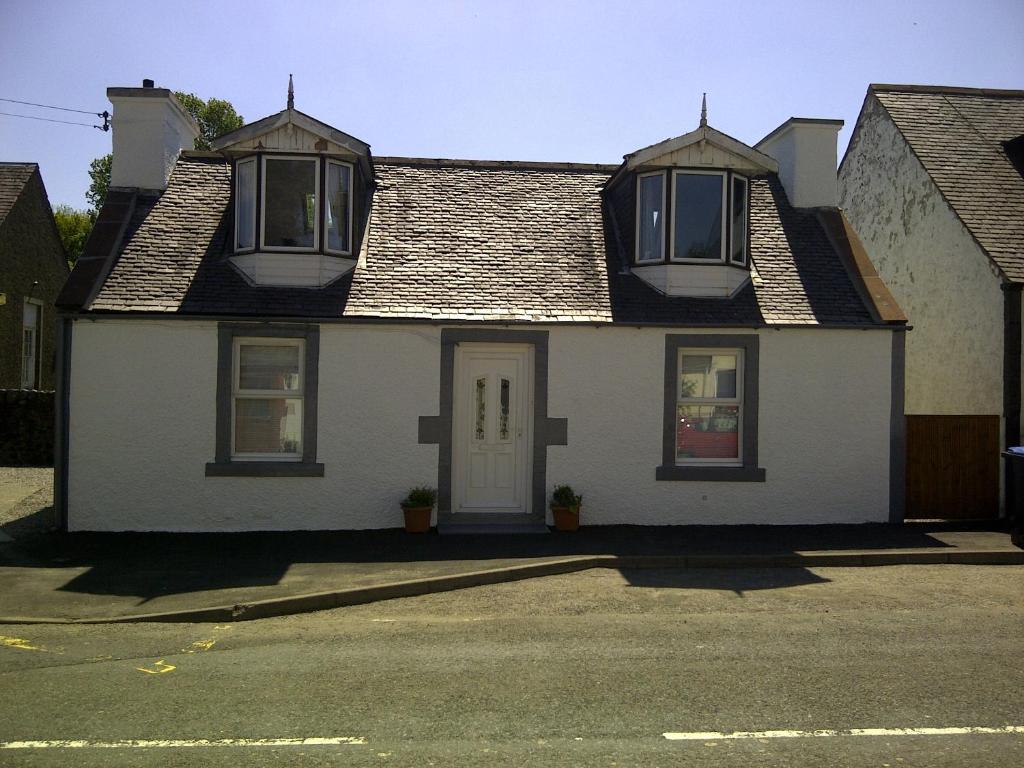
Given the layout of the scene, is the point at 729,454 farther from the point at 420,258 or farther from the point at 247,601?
the point at 247,601

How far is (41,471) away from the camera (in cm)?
1848

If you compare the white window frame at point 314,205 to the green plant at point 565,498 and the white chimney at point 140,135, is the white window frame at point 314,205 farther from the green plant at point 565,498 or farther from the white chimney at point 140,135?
the green plant at point 565,498

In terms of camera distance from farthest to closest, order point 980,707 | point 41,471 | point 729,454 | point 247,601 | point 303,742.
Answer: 1. point 41,471
2. point 729,454
3. point 247,601
4. point 980,707
5. point 303,742

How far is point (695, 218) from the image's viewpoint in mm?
13227

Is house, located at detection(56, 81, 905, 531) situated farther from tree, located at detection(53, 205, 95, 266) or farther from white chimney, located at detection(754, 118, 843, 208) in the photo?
tree, located at detection(53, 205, 95, 266)

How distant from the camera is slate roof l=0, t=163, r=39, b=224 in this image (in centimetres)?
2423

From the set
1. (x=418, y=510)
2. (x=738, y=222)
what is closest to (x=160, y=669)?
(x=418, y=510)

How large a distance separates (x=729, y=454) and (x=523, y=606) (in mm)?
5531

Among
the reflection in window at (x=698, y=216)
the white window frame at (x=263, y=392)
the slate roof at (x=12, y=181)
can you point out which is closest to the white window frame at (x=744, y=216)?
the reflection in window at (x=698, y=216)

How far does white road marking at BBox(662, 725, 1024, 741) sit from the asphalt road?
21mm

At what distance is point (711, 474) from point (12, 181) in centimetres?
2181

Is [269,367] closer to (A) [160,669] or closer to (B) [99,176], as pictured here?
(A) [160,669]

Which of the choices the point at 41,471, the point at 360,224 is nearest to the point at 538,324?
the point at 360,224

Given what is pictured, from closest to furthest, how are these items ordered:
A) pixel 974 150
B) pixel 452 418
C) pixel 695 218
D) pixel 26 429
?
pixel 452 418 → pixel 695 218 → pixel 974 150 → pixel 26 429
